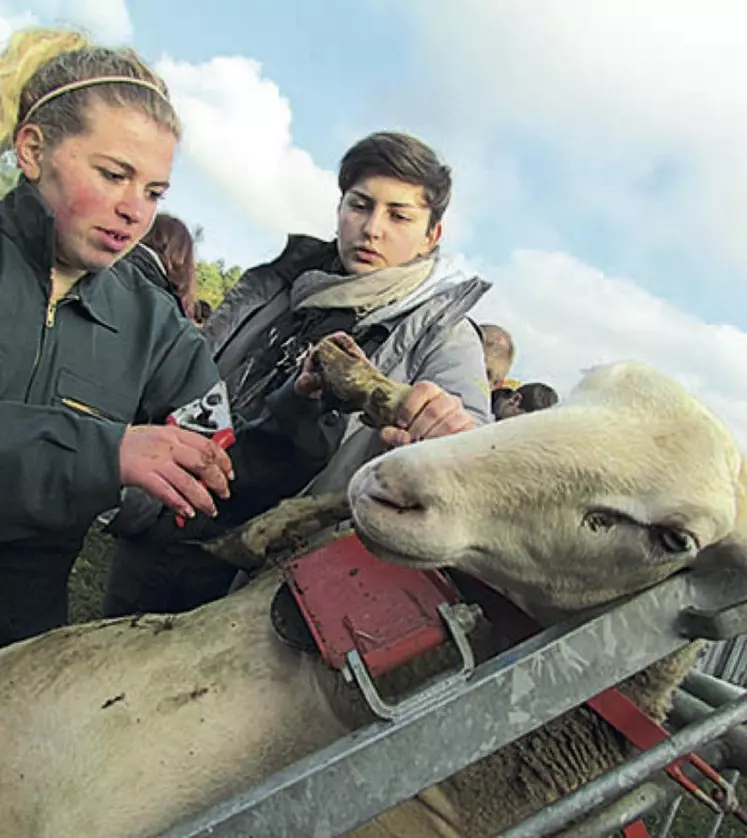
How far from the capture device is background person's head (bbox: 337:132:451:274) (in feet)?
8.91

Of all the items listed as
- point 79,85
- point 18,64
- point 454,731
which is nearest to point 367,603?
point 454,731

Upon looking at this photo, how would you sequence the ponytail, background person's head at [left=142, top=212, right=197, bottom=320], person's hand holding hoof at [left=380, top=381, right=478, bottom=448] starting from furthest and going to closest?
background person's head at [left=142, top=212, right=197, bottom=320], the ponytail, person's hand holding hoof at [left=380, top=381, right=478, bottom=448]

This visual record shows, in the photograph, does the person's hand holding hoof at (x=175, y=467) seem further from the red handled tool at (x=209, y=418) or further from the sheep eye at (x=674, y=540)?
the sheep eye at (x=674, y=540)

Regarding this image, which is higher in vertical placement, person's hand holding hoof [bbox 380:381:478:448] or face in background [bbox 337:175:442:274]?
face in background [bbox 337:175:442:274]

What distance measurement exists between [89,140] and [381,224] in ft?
3.41

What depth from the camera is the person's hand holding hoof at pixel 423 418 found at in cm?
170

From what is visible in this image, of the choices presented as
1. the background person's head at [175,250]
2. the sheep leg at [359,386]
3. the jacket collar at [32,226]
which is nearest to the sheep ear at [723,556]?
the sheep leg at [359,386]

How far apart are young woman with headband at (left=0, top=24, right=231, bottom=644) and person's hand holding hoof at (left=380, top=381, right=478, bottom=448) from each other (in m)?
0.34

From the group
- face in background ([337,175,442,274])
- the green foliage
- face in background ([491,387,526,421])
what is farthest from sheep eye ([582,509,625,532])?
the green foliage

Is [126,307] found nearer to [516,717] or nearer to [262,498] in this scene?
[262,498]

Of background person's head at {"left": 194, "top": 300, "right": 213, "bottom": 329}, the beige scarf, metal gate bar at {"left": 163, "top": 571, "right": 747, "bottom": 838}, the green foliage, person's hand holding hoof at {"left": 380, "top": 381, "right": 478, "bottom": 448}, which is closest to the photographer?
metal gate bar at {"left": 163, "top": 571, "right": 747, "bottom": 838}

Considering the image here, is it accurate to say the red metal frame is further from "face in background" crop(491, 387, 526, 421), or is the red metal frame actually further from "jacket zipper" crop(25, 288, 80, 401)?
"face in background" crop(491, 387, 526, 421)

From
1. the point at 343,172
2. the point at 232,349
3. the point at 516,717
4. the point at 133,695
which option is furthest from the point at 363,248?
the point at 516,717

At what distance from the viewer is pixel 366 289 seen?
260cm
